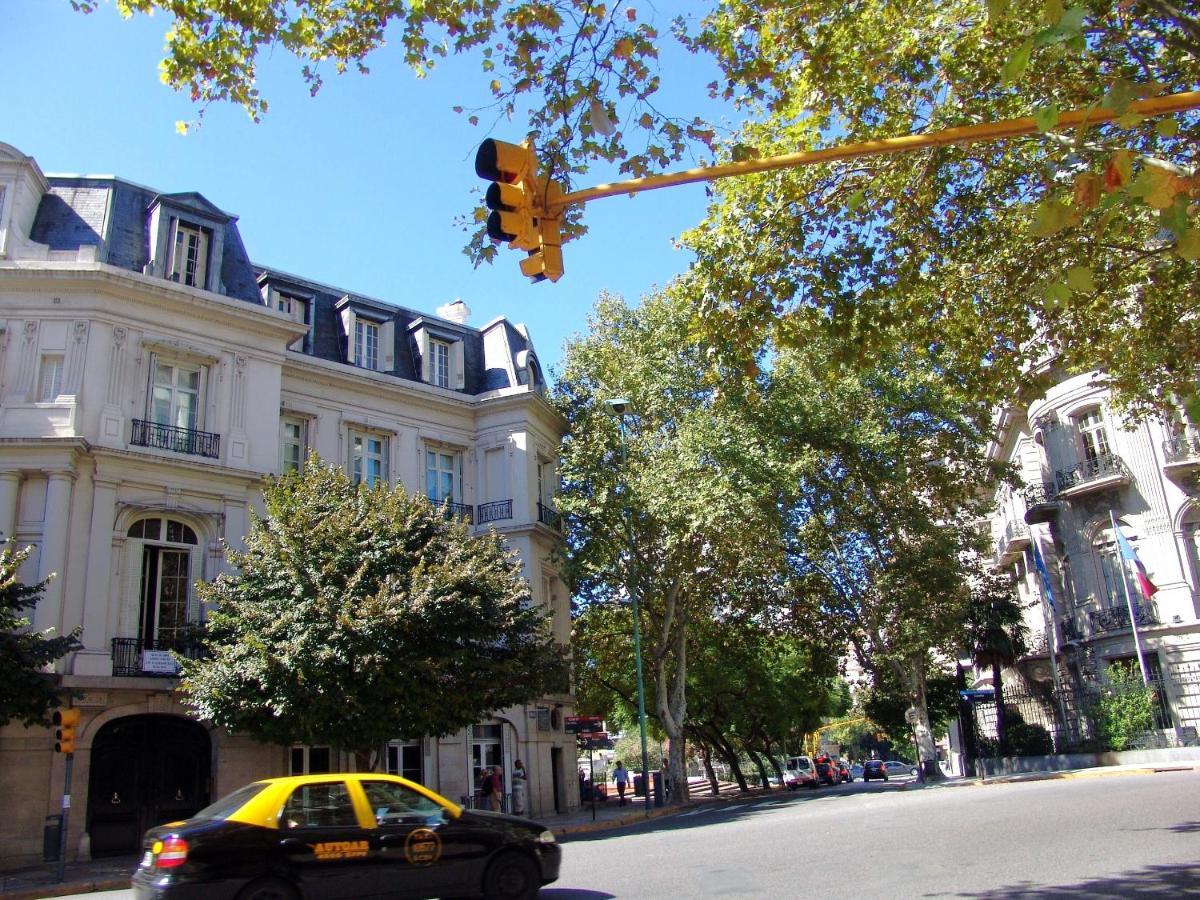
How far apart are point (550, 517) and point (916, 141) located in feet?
80.9

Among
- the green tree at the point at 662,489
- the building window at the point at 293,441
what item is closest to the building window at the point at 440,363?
the green tree at the point at 662,489

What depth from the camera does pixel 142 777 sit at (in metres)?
20.1

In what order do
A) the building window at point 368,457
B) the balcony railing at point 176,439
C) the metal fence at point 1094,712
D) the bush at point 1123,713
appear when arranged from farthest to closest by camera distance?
the building window at point 368,457
the metal fence at point 1094,712
the bush at point 1123,713
the balcony railing at point 176,439

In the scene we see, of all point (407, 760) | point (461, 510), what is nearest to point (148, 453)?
point (461, 510)

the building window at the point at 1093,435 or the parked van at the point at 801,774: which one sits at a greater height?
the building window at the point at 1093,435


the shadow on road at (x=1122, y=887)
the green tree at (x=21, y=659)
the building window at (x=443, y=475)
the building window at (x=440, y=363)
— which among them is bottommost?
the shadow on road at (x=1122, y=887)

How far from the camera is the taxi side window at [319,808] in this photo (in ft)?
26.2

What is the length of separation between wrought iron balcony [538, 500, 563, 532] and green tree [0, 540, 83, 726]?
14617mm

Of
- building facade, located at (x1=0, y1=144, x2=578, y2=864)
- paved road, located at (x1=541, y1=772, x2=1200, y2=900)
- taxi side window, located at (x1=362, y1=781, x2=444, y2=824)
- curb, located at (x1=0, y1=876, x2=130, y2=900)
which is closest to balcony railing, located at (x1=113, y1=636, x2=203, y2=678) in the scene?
building facade, located at (x1=0, y1=144, x2=578, y2=864)

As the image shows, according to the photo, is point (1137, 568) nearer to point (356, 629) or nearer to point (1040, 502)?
point (1040, 502)

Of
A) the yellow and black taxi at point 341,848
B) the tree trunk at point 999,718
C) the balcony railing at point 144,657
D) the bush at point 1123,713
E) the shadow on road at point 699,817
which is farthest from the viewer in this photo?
the tree trunk at point 999,718

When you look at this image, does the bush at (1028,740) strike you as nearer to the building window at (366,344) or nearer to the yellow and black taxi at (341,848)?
the building window at (366,344)

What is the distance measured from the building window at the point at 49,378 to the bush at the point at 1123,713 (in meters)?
27.6

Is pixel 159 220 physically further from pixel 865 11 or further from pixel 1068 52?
pixel 1068 52
